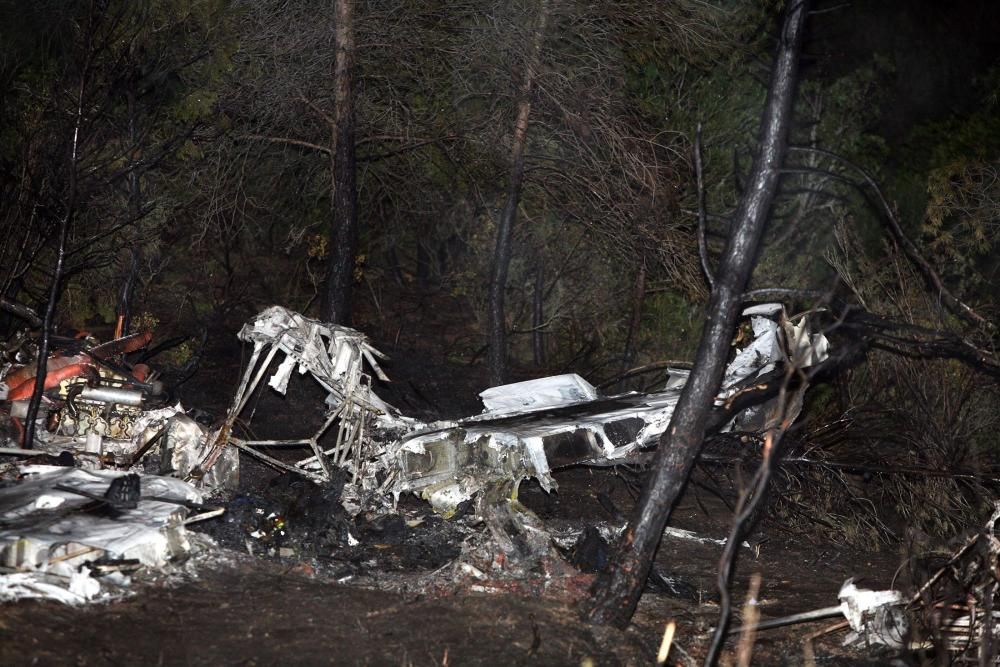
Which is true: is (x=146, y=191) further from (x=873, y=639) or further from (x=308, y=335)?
Answer: (x=873, y=639)

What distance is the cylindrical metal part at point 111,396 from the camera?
8414mm

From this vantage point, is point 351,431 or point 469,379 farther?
point 469,379

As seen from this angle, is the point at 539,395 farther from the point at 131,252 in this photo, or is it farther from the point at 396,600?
the point at 131,252

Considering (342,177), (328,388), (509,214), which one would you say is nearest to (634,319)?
(509,214)

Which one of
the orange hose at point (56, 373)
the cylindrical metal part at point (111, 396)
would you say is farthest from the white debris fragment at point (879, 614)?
the orange hose at point (56, 373)

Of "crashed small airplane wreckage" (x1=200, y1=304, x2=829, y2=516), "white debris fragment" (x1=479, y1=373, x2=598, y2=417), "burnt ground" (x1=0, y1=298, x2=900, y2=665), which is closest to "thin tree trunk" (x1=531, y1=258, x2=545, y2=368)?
"white debris fragment" (x1=479, y1=373, x2=598, y2=417)

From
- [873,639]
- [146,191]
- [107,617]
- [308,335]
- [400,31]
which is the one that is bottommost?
[873,639]

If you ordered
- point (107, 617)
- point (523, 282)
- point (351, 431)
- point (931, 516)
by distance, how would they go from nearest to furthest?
1. point (107, 617)
2. point (351, 431)
3. point (931, 516)
4. point (523, 282)

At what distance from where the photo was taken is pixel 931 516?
8438 mm

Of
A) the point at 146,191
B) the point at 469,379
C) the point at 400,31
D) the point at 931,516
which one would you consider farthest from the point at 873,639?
the point at 146,191

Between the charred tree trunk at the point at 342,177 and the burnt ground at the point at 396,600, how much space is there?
3728 mm

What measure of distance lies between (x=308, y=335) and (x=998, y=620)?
5893 mm

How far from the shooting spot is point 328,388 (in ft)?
25.2

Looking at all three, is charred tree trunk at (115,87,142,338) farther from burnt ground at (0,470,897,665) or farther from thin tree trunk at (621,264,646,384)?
thin tree trunk at (621,264,646,384)
